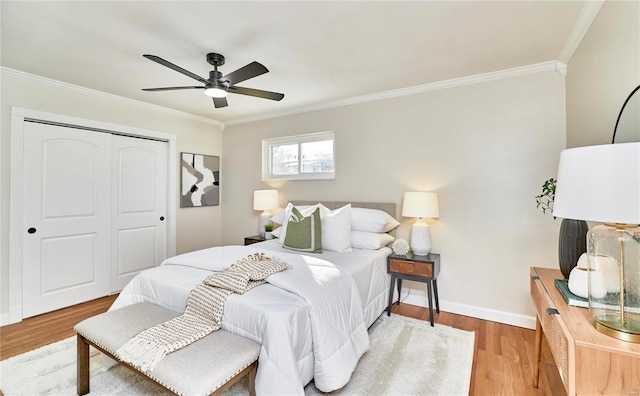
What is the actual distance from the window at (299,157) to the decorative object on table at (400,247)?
1.24 meters

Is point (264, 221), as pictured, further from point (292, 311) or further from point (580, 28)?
point (580, 28)

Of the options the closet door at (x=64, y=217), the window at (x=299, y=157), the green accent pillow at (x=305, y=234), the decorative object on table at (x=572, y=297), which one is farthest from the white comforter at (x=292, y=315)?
the window at (x=299, y=157)

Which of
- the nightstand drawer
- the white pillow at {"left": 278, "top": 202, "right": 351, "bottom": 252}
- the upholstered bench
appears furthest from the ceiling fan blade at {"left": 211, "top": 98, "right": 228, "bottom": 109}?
the nightstand drawer

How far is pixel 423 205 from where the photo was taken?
9.38ft

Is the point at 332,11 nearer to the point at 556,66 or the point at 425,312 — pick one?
the point at 556,66

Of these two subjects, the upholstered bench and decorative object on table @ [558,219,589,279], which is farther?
decorative object on table @ [558,219,589,279]

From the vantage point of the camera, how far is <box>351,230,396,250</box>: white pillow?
296 centimetres

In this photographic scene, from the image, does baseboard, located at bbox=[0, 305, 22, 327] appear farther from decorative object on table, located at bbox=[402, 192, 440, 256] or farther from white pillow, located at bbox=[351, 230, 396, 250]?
decorative object on table, located at bbox=[402, 192, 440, 256]

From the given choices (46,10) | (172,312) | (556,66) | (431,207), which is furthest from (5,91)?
(556,66)

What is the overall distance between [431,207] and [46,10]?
3288 millimetres

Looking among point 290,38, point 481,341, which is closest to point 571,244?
point 481,341

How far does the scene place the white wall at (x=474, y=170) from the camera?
8.64 feet

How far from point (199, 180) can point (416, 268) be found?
11.2ft

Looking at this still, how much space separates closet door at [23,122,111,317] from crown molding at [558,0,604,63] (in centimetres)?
454
